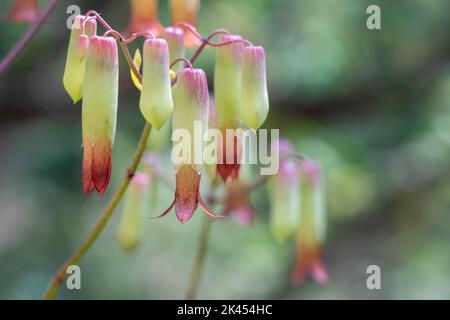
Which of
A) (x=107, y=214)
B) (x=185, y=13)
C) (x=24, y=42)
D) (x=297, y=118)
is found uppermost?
(x=297, y=118)

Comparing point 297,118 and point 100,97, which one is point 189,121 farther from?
point 297,118

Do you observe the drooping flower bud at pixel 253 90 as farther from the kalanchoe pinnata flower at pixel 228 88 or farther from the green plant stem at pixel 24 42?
the green plant stem at pixel 24 42

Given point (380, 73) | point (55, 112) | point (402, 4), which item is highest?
point (402, 4)

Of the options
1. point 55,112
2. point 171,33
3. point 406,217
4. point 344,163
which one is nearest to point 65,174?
point 55,112

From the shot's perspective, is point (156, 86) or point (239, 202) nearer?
point (156, 86)

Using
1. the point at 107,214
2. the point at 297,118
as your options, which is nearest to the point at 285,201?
the point at 107,214

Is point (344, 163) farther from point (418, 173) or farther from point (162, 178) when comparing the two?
point (162, 178)

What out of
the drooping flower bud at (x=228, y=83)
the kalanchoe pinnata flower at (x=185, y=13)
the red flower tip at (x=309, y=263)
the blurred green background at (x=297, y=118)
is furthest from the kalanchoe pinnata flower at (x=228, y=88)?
the blurred green background at (x=297, y=118)
